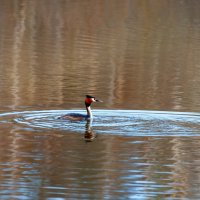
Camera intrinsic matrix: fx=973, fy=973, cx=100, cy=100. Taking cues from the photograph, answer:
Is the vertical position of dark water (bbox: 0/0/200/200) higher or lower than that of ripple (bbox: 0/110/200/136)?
lower

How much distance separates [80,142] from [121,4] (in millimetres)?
43710

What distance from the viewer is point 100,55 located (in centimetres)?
3095

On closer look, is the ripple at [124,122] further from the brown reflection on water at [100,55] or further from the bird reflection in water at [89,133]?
the brown reflection on water at [100,55]

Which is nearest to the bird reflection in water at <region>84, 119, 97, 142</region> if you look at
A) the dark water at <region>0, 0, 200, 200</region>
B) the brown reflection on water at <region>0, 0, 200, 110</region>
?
the dark water at <region>0, 0, 200, 200</region>

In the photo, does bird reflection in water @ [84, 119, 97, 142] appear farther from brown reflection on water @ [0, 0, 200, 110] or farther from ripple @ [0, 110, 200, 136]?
brown reflection on water @ [0, 0, 200, 110]

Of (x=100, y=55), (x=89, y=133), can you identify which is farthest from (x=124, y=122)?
(x=100, y=55)

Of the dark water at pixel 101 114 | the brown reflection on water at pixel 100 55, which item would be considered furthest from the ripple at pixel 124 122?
the brown reflection on water at pixel 100 55

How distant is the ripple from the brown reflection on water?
1.12 meters

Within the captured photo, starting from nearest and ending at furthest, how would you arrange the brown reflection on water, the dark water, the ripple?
the dark water, the ripple, the brown reflection on water

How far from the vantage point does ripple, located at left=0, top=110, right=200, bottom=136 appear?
16.7 m

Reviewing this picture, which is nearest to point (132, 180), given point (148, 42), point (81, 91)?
point (81, 91)

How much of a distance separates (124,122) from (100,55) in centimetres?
A: 1364

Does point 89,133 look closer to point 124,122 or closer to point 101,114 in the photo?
point 124,122

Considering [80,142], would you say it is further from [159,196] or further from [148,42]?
[148,42]
